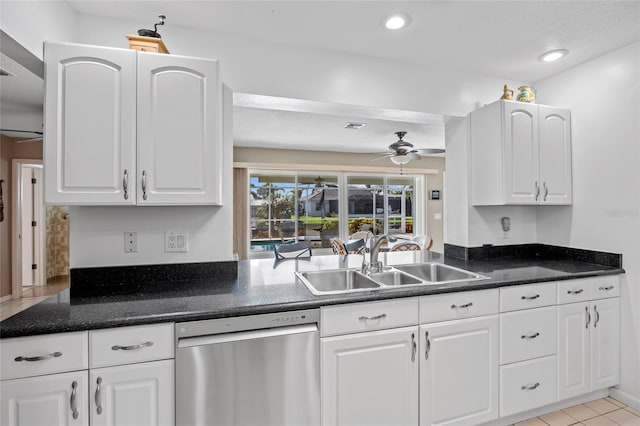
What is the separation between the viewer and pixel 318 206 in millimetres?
6301

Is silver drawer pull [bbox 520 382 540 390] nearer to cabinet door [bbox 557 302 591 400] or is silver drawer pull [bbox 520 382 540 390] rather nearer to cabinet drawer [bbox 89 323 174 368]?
cabinet door [bbox 557 302 591 400]

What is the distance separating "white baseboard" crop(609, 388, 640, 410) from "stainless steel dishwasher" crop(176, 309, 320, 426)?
7.21 feet

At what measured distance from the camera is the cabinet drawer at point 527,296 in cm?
186

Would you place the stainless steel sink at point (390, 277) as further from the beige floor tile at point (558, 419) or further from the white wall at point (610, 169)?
the white wall at point (610, 169)

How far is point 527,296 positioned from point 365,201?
185 inches

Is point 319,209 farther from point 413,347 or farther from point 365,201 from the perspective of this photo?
point 413,347

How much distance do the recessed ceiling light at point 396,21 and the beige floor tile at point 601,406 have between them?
2799 millimetres

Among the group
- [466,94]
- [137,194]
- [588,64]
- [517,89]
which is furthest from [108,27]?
[588,64]

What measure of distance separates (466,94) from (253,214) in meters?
4.40

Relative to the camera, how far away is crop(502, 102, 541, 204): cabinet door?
227 centimetres

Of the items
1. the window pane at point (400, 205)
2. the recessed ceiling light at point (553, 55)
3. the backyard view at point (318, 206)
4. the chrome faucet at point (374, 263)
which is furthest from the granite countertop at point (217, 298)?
the window pane at point (400, 205)

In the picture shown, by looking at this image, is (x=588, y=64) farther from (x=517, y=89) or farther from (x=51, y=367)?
(x=51, y=367)

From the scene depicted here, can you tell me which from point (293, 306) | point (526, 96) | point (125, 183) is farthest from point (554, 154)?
point (125, 183)

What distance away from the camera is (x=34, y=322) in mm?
1229
